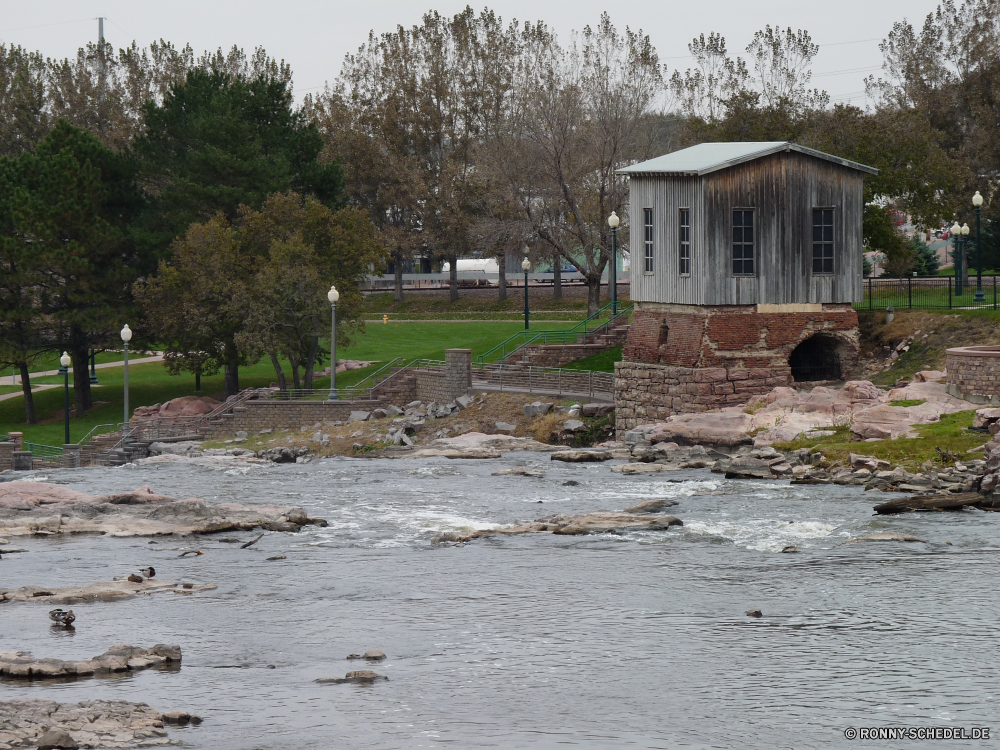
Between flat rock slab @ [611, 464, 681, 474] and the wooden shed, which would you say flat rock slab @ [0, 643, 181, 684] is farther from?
the wooden shed

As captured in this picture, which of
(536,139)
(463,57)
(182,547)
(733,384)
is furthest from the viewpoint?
(463,57)

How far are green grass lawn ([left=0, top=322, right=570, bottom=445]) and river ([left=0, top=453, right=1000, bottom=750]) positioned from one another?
30488mm

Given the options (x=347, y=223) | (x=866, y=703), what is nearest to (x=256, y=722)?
(x=866, y=703)

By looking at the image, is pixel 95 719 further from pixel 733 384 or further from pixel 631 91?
pixel 631 91

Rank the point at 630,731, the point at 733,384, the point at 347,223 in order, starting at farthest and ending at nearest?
1. the point at 347,223
2. the point at 733,384
3. the point at 630,731

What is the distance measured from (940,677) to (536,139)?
4801 cm

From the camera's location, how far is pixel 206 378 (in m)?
71.0

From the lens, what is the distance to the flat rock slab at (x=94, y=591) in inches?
960

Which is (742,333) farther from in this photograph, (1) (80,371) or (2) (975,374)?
(1) (80,371)

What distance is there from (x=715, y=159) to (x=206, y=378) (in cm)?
3626

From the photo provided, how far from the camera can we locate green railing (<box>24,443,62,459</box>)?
5446 centimetres

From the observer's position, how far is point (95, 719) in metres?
17.5

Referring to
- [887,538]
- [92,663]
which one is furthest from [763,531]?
[92,663]

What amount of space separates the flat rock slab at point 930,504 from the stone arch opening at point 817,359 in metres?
14.6
